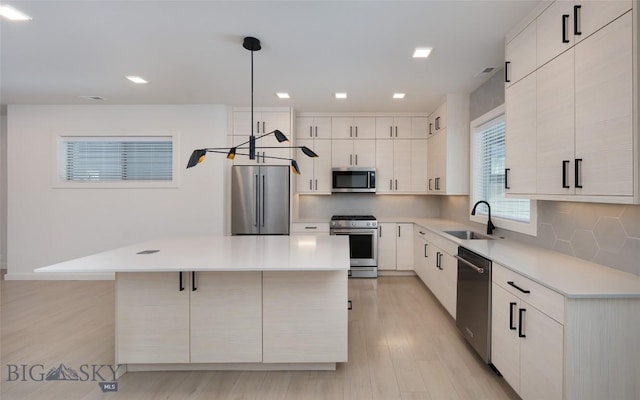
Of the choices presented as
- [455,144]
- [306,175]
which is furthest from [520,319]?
[306,175]

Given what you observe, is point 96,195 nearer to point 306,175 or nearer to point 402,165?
point 306,175

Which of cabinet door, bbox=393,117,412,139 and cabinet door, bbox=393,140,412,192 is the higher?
cabinet door, bbox=393,117,412,139

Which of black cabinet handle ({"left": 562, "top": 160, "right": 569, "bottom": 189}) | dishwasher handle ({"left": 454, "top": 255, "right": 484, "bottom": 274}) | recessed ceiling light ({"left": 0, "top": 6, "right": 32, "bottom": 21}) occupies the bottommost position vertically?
dishwasher handle ({"left": 454, "top": 255, "right": 484, "bottom": 274})

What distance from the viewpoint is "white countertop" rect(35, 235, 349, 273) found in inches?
76.0

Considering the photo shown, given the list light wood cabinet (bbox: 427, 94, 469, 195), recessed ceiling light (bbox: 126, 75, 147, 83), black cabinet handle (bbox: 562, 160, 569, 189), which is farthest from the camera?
light wood cabinet (bbox: 427, 94, 469, 195)

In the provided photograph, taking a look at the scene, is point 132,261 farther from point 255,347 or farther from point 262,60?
point 262,60

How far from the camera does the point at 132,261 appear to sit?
6.81ft

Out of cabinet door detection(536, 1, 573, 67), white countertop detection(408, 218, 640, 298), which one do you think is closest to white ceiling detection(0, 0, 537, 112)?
cabinet door detection(536, 1, 573, 67)

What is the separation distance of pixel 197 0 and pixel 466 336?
329 centimetres

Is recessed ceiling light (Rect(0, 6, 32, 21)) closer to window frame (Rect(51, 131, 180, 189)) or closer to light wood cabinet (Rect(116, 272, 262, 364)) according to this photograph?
light wood cabinet (Rect(116, 272, 262, 364))

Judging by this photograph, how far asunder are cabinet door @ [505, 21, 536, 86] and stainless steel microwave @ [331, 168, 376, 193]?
2.60 m

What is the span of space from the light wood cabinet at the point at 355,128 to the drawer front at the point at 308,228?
4.96 feet

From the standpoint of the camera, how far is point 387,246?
481 cm

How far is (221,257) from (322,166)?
3.10m
